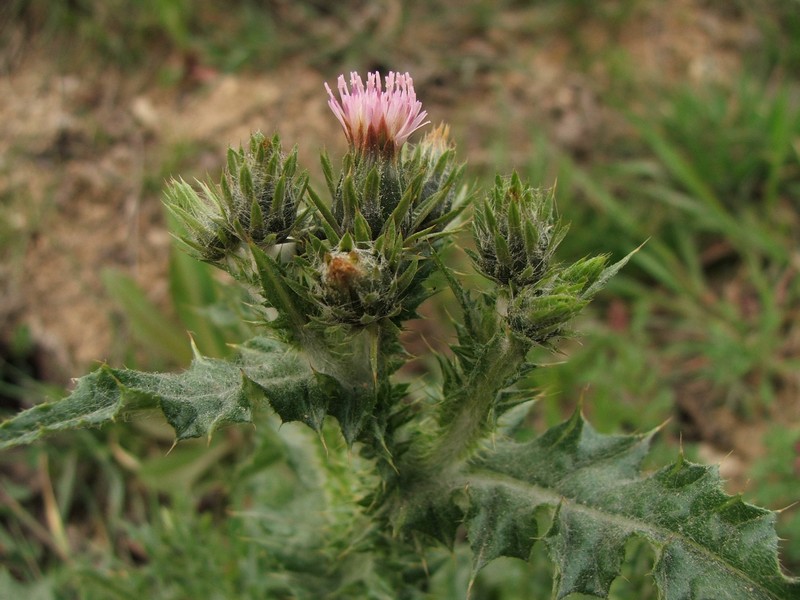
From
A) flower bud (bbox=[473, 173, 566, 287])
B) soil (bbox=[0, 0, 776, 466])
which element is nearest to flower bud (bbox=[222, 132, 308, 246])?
flower bud (bbox=[473, 173, 566, 287])

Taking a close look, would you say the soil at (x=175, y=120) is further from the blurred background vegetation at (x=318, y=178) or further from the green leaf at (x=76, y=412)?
the green leaf at (x=76, y=412)

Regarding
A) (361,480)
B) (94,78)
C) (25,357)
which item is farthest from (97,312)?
(361,480)

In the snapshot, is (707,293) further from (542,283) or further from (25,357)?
(25,357)

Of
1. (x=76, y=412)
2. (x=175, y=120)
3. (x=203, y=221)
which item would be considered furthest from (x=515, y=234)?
(x=175, y=120)

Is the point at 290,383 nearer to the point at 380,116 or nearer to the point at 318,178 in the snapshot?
the point at 380,116

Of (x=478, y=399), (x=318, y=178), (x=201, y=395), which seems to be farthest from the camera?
(x=318, y=178)

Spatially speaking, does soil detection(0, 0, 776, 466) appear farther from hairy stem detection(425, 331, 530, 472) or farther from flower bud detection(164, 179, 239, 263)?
hairy stem detection(425, 331, 530, 472)

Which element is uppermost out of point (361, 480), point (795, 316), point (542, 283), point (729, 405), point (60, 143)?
point (60, 143)
